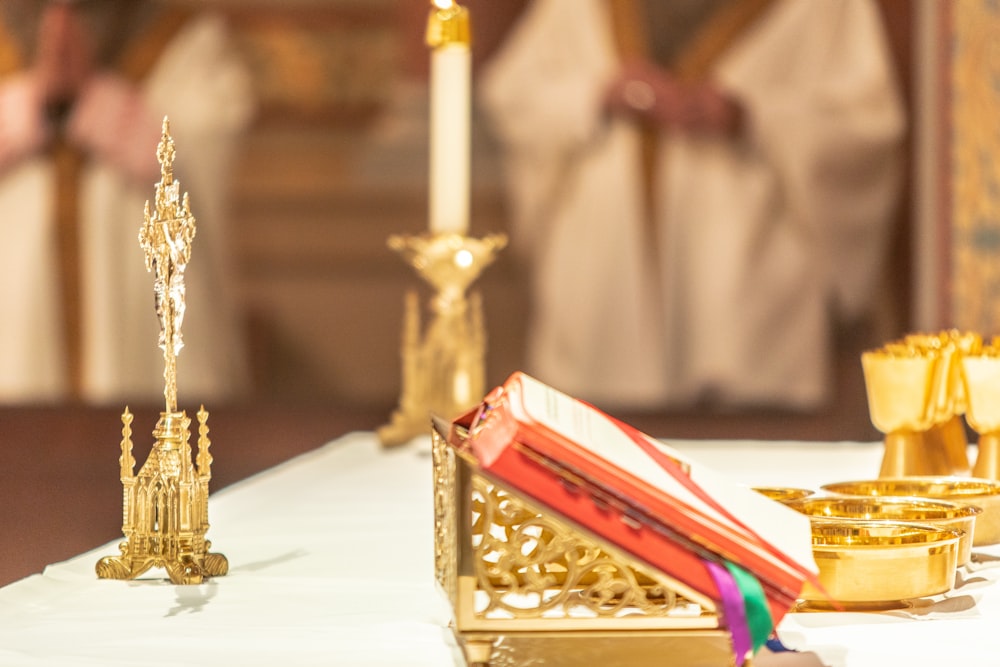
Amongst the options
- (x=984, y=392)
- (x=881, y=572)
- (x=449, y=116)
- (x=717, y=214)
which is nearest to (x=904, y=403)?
(x=984, y=392)

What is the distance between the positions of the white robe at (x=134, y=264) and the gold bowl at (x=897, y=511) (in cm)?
240

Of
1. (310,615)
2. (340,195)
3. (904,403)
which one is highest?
(340,195)

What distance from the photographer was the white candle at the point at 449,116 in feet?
6.51

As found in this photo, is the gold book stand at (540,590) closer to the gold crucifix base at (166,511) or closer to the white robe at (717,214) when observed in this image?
the gold crucifix base at (166,511)

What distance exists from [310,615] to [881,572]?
39 cm

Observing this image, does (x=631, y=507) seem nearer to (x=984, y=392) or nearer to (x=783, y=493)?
(x=783, y=493)

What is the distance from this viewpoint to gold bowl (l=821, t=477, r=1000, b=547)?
45.9 inches

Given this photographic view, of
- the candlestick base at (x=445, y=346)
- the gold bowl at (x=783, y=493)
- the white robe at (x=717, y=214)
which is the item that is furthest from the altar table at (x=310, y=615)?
the white robe at (x=717, y=214)

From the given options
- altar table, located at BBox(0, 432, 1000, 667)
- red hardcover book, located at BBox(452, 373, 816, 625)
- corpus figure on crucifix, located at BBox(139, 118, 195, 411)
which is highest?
corpus figure on crucifix, located at BBox(139, 118, 195, 411)

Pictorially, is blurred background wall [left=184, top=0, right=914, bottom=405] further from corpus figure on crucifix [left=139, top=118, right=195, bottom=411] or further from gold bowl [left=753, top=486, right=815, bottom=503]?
corpus figure on crucifix [left=139, top=118, right=195, bottom=411]

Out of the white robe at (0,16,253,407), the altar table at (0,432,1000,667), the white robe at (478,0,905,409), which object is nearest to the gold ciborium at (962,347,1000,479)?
the altar table at (0,432,1000,667)

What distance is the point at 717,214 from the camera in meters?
3.28

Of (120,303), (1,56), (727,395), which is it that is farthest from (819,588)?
(1,56)

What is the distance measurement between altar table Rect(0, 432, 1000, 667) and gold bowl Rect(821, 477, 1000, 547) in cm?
3
